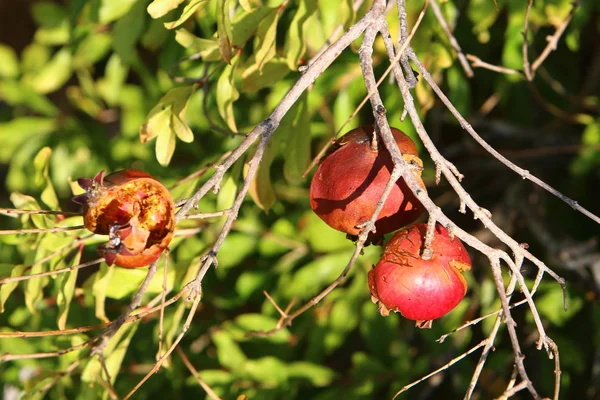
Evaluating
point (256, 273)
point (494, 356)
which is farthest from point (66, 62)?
point (494, 356)

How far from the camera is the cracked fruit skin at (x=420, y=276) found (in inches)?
42.7

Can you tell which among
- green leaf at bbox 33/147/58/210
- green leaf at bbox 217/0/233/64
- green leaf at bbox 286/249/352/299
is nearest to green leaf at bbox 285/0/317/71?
green leaf at bbox 217/0/233/64

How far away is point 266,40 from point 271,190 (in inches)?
13.3

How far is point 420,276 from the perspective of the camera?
42.6 inches

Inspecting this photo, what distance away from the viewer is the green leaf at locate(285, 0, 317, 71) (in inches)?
60.0

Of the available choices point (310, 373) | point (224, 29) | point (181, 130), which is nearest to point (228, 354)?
point (310, 373)

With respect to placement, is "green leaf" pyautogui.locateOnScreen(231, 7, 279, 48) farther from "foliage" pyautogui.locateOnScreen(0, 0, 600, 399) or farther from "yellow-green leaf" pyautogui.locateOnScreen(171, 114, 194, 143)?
"yellow-green leaf" pyautogui.locateOnScreen(171, 114, 194, 143)

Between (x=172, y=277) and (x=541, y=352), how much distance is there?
1.26m

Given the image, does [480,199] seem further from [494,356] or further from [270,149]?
[270,149]

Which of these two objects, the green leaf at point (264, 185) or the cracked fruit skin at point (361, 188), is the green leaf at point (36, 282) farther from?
the cracked fruit skin at point (361, 188)

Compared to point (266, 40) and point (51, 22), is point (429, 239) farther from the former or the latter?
point (51, 22)

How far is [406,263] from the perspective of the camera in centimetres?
109

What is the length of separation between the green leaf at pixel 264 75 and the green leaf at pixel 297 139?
8cm

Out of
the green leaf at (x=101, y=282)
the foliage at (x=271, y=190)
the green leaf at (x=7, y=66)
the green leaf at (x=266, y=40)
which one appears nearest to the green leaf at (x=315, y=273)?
the foliage at (x=271, y=190)
